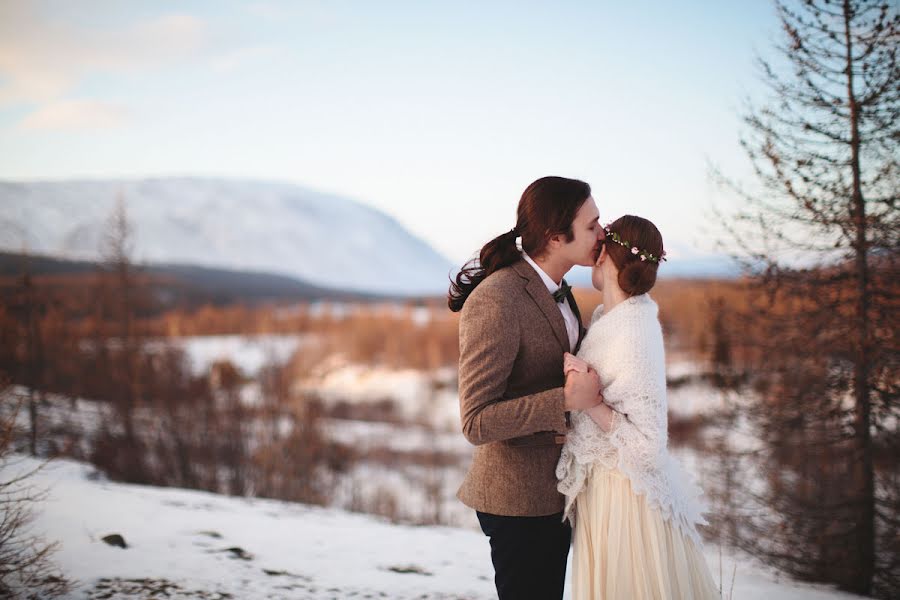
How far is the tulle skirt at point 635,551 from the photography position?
2311 millimetres

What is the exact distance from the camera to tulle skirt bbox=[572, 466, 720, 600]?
2.31m

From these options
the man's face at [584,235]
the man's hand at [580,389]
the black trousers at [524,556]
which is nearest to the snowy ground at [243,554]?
the black trousers at [524,556]

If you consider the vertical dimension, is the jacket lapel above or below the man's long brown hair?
below

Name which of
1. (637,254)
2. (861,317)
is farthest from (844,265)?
(637,254)

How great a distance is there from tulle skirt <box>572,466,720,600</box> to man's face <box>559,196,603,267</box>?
863 millimetres

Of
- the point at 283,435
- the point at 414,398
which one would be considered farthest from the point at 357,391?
the point at 283,435

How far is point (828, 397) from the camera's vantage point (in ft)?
21.4

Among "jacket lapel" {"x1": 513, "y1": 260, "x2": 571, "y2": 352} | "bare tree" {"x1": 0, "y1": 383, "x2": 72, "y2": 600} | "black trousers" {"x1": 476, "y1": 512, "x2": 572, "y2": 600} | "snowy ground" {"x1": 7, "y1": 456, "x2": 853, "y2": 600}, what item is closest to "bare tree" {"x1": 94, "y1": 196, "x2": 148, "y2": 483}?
Answer: "snowy ground" {"x1": 7, "y1": 456, "x2": 853, "y2": 600}

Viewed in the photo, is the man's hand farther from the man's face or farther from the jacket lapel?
the man's face

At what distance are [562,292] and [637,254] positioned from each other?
333mm

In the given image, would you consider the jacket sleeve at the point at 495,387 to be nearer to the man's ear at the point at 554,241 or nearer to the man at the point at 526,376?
the man at the point at 526,376

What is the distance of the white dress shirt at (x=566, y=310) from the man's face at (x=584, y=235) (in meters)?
0.12

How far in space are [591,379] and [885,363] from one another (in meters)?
5.16

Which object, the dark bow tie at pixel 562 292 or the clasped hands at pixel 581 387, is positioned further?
the dark bow tie at pixel 562 292
